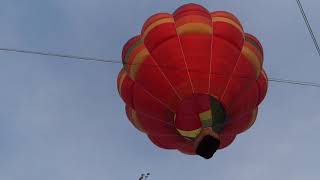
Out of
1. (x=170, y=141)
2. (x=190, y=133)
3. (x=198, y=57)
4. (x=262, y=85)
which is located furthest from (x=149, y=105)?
(x=262, y=85)

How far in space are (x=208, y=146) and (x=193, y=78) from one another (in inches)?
67.9

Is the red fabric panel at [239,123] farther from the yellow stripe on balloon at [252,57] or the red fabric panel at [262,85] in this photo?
the yellow stripe on balloon at [252,57]

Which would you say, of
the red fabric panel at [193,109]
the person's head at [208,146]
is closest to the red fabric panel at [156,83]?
the red fabric panel at [193,109]

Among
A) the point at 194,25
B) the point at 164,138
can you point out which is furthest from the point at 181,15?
the point at 164,138

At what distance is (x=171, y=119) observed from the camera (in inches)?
699

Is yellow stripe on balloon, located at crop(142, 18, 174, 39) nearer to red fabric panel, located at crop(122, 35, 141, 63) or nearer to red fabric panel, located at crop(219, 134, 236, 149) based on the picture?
red fabric panel, located at crop(122, 35, 141, 63)

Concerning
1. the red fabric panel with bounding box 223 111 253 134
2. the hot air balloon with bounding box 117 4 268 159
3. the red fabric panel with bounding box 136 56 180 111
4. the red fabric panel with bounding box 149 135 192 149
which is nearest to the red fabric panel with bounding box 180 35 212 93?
the hot air balloon with bounding box 117 4 268 159

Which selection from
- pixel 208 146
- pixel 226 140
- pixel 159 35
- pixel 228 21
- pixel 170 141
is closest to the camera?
pixel 208 146

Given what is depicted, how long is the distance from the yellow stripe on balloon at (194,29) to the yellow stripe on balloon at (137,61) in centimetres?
100

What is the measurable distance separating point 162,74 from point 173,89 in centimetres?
47

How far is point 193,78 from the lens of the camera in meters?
17.3

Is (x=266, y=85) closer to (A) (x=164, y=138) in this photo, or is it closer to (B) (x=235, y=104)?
(B) (x=235, y=104)

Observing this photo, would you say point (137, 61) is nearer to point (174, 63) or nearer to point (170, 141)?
point (174, 63)

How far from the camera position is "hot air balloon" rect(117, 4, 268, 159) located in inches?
682
